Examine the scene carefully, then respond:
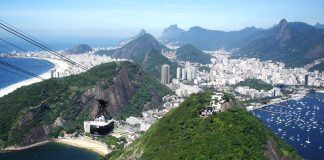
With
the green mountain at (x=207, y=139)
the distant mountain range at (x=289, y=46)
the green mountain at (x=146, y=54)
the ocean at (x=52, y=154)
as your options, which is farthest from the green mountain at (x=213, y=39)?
the green mountain at (x=207, y=139)

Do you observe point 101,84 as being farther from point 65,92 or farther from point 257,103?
point 257,103

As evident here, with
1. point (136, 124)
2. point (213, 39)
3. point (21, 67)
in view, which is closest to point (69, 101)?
point (136, 124)

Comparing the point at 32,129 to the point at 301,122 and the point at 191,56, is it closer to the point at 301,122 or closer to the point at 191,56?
the point at 301,122

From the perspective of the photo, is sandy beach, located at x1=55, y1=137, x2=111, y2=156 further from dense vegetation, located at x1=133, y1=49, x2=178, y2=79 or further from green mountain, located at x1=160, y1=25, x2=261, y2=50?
green mountain, located at x1=160, y1=25, x2=261, y2=50

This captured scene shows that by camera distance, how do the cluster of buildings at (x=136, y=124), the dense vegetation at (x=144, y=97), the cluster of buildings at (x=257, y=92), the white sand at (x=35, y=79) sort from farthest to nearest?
the cluster of buildings at (x=257, y=92), the white sand at (x=35, y=79), the dense vegetation at (x=144, y=97), the cluster of buildings at (x=136, y=124)

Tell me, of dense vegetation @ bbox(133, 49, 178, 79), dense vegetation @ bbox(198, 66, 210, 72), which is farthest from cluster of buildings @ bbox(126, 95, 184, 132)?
dense vegetation @ bbox(198, 66, 210, 72)

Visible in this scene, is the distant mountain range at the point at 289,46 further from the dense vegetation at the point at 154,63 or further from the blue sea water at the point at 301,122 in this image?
the blue sea water at the point at 301,122

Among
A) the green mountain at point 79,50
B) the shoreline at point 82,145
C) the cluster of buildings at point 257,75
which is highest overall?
the green mountain at point 79,50
